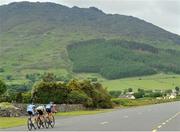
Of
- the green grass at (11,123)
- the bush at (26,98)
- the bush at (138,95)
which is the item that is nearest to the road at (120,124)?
the green grass at (11,123)

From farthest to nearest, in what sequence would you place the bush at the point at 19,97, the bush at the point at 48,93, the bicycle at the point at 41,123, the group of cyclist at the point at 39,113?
the bush at the point at 48,93, the bush at the point at 19,97, the bicycle at the point at 41,123, the group of cyclist at the point at 39,113

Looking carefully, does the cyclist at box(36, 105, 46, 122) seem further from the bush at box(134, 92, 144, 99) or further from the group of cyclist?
the bush at box(134, 92, 144, 99)

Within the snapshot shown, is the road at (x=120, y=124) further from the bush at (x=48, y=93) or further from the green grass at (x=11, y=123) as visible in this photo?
the bush at (x=48, y=93)

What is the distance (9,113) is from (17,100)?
24.5m

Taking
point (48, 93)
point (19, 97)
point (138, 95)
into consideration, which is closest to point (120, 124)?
point (19, 97)

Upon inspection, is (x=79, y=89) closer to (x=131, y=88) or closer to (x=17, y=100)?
(x=17, y=100)

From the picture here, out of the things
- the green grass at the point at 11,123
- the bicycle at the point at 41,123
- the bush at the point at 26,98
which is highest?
the bush at the point at 26,98

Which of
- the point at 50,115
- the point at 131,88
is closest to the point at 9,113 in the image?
the point at 50,115

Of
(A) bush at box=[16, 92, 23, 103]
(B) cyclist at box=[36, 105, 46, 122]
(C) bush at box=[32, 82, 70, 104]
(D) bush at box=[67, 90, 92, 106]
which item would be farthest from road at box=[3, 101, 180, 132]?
(D) bush at box=[67, 90, 92, 106]

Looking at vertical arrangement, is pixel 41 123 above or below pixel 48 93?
below

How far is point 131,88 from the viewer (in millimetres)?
194625

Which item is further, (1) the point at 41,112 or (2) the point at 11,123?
(2) the point at 11,123

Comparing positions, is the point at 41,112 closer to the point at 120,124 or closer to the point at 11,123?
the point at 120,124

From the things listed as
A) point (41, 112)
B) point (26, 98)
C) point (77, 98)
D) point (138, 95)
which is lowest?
point (138, 95)
